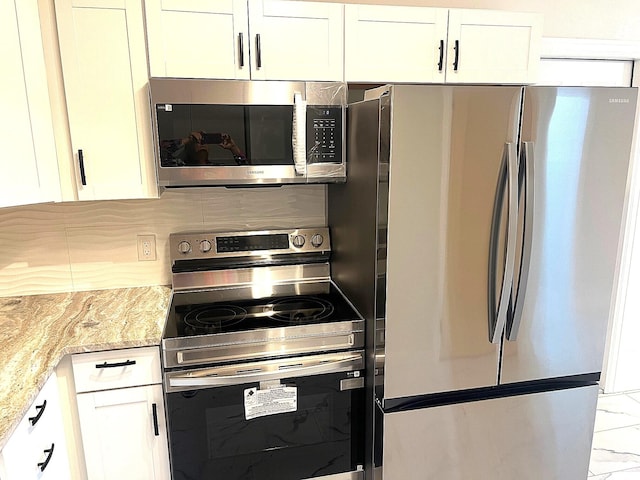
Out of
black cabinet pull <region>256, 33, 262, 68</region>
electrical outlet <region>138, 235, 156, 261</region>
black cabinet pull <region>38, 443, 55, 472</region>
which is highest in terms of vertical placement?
black cabinet pull <region>256, 33, 262, 68</region>

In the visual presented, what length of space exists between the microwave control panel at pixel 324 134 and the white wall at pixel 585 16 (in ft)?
3.75

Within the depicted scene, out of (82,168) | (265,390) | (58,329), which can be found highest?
(82,168)

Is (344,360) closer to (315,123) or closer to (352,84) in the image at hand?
(315,123)

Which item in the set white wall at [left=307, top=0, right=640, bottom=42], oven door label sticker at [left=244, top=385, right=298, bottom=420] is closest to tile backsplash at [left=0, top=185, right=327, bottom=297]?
oven door label sticker at [left=244, top=385, right=298, bottom=420]

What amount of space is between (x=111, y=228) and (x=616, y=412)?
3111 millimetres

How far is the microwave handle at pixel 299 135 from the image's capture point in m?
1.81

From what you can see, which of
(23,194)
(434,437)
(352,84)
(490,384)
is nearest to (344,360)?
(434,437)

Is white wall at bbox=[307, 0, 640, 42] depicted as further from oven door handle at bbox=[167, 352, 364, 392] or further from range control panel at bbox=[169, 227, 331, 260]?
oven door handle at bbox=[167, 352, 364, 392]

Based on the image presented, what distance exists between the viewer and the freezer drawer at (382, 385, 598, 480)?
1812 millimetres

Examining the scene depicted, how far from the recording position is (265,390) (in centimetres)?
180

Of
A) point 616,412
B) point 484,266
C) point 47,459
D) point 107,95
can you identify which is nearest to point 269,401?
point 47,459

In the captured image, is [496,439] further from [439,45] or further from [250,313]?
[439,45]

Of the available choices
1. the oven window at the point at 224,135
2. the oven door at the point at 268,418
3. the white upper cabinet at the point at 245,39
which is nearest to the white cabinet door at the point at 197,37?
the white upper cabinet at the point at 245,39

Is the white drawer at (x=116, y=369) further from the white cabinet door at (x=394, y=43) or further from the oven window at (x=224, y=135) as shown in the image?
the white cabinet door at (x=394, y=43)
